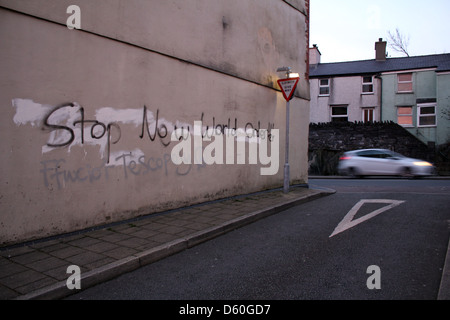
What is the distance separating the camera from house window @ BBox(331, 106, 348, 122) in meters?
29.2

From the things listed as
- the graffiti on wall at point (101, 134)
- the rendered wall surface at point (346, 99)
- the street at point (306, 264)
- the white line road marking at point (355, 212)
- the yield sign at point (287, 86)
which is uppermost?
the rendered wall surface at point (346, 99)

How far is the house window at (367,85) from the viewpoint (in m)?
28.2

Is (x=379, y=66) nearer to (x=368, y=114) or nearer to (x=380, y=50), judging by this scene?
(x=380, y=50)

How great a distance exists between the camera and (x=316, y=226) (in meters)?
6.16

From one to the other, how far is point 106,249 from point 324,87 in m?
28.4

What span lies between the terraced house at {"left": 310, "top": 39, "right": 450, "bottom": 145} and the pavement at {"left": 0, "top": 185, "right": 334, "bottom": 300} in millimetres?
24521

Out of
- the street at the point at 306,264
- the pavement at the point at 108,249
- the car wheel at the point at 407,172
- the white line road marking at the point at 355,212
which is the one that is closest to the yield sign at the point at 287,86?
the white line road marking at the point at 355,212

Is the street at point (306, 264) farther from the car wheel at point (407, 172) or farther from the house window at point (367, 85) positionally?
the house window at point (367, 85)

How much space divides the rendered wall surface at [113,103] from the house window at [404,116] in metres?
23.2

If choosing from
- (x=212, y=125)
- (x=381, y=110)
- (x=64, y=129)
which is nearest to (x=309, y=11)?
(x=212, y=125)

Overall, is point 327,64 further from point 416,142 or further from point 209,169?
point 209,169

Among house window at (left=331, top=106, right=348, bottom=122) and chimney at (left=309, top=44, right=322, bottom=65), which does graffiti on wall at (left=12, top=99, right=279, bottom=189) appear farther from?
chimney at (left=309, top=44, right=322, bottom=65)

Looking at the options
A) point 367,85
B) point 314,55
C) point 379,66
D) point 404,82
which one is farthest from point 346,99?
point 314,55

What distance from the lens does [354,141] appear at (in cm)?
2400
